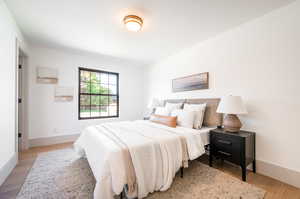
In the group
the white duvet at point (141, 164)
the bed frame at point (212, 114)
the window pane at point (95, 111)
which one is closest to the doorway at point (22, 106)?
the window pane at point (95, 111)

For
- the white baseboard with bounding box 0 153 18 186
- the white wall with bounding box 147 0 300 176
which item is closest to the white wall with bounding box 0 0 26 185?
the white baseboard with bounding box 0 153 18 186

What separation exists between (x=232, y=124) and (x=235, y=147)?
1.12 ft

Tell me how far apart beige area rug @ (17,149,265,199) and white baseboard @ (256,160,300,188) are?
1.69 ft

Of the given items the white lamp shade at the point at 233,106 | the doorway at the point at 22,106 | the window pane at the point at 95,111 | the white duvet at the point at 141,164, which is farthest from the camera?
the window pane at the point at 95,111

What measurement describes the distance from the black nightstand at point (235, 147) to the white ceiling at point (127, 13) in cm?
185

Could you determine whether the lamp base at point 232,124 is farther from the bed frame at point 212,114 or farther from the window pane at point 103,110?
the window pane at point 103,110

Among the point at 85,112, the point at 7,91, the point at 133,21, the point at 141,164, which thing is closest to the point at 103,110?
the point at 85,112

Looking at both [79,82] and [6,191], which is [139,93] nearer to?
[79,82]

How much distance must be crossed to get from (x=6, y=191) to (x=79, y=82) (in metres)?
2.70

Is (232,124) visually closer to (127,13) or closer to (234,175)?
(234,175)

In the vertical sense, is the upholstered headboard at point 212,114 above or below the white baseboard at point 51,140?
above

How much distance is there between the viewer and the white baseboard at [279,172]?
167 cm

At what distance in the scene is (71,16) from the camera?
2008 mm

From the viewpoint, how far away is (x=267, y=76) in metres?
1.94
